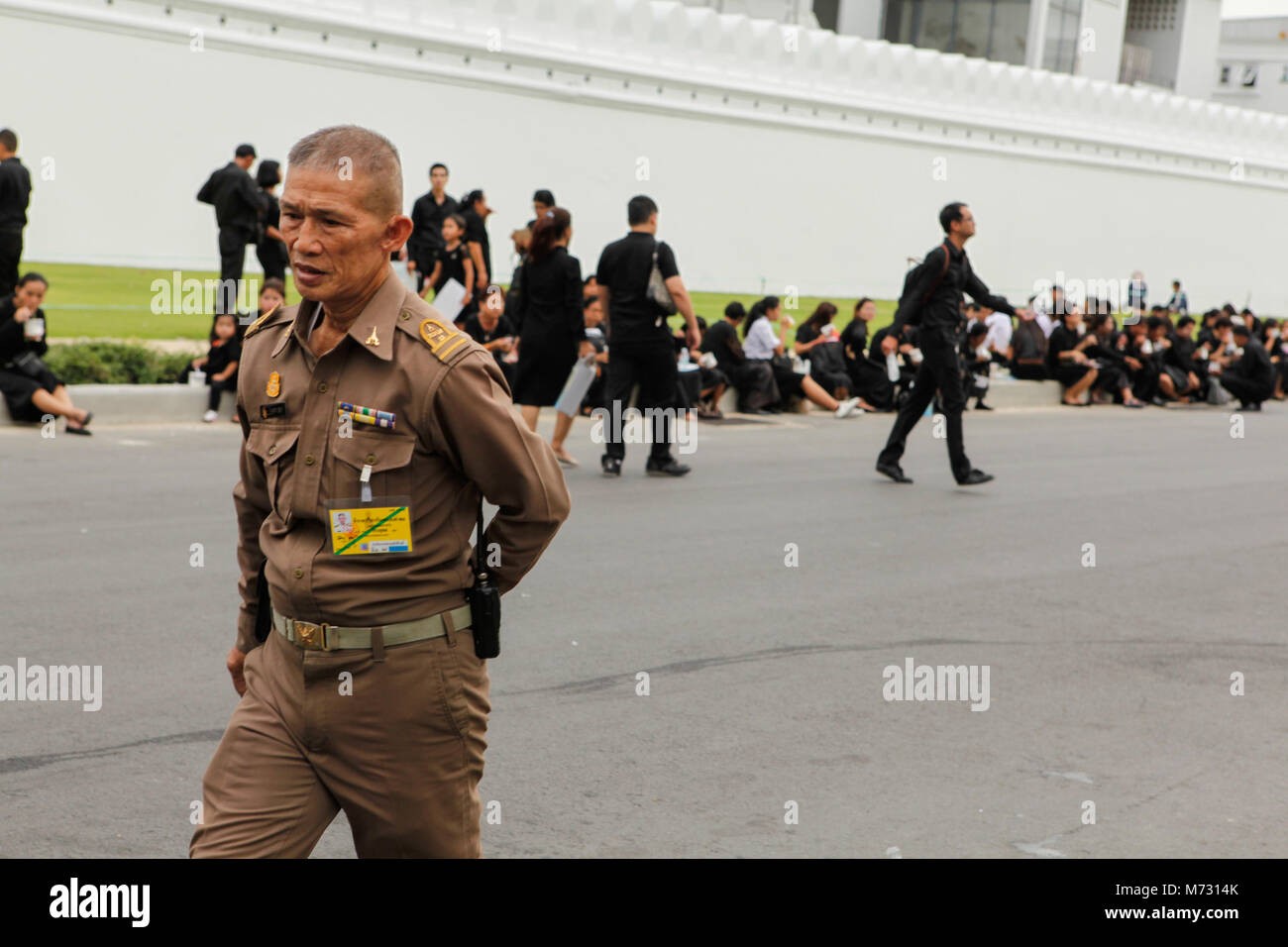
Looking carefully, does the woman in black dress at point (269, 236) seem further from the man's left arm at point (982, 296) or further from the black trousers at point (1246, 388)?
the black trousers at point (1246, 388)

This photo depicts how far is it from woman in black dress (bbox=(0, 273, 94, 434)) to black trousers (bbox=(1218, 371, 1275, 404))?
16.8 m

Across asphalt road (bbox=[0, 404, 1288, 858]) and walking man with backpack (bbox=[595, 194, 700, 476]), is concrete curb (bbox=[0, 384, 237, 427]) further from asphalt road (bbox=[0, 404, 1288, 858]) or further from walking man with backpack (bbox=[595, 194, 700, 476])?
walking man with backpack (bbox=[595, 194, 700, 476])

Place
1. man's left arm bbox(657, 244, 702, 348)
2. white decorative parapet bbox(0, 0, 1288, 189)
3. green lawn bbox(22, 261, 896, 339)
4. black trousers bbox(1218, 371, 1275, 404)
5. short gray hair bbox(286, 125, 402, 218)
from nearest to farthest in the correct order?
short gray hair bbox(286, 125, 402, 218) → man's left arm bbox(657, 244, 702, 348) → green lawn bbox(22, 261, 896, 339) → black trousers bbox(1218, 371, 1275, 404) → white decorative parapet bbox(0, 0, 1288, 189)

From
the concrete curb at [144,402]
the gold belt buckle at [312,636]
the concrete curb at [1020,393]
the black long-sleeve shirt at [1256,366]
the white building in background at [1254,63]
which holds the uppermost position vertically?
the white building in background at [1254,63]

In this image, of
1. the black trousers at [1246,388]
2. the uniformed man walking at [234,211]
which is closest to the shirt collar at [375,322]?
the uniformed man walking at [234,211]

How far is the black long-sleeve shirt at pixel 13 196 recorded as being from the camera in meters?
13.9

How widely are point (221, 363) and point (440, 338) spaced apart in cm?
1055

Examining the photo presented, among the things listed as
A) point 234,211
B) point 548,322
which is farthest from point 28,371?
point 548,322

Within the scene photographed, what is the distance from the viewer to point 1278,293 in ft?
144

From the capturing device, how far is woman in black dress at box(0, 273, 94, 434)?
37.5 feet

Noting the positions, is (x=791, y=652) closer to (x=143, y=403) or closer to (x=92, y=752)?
(x=92, y=752)

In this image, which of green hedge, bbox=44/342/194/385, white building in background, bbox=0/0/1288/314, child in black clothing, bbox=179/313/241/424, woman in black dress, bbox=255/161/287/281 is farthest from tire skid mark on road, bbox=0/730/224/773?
white building in background, bbox=0/0/1288/314

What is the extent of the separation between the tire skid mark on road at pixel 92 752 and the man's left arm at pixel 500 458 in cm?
227

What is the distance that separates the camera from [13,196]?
14.0m
